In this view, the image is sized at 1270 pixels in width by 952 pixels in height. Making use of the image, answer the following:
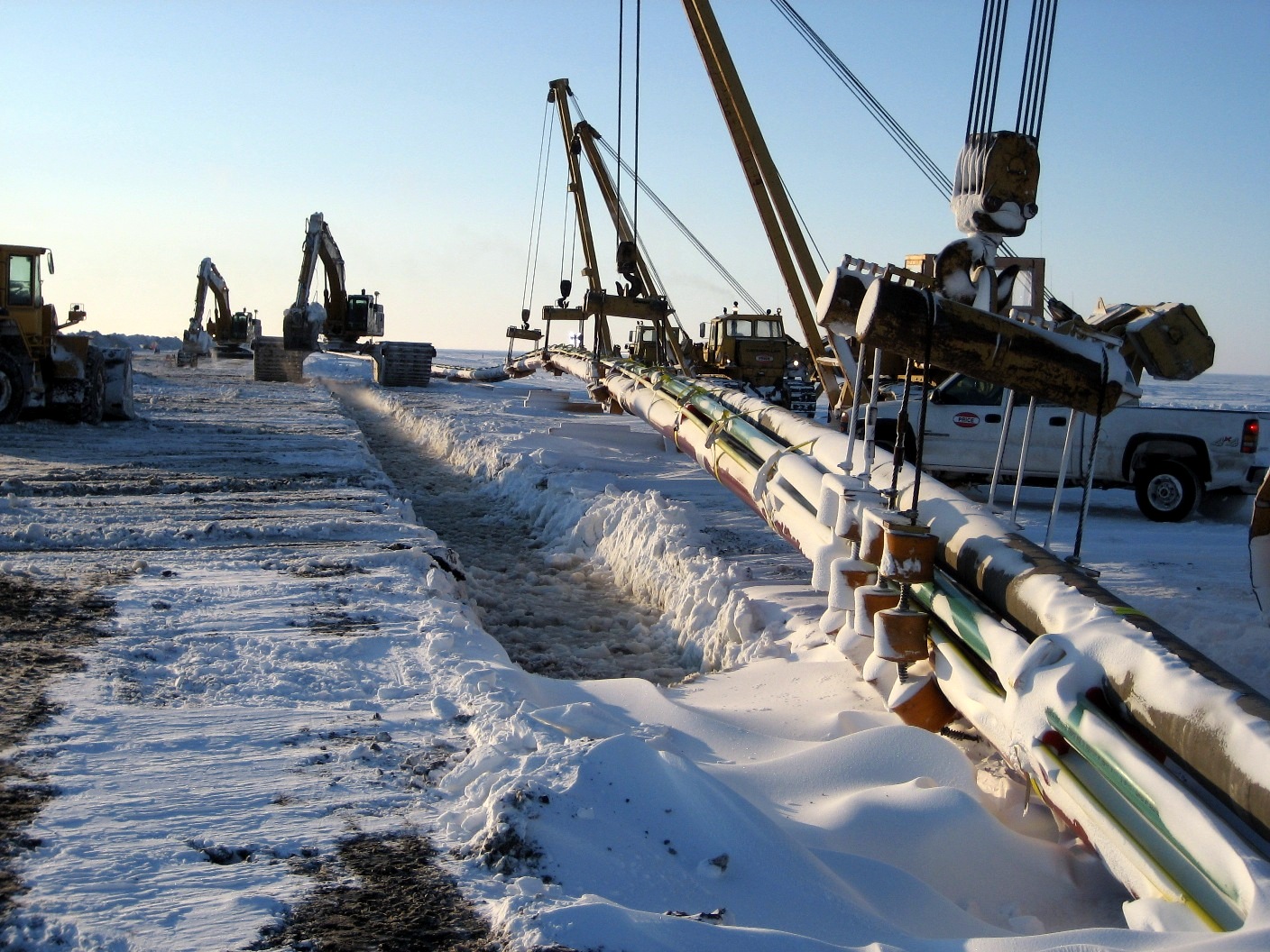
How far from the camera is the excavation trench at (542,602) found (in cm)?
740

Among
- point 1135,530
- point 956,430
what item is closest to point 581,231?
point 956,430

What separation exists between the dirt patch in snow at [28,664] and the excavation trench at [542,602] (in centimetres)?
262

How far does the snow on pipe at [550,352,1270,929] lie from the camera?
10.4 ft

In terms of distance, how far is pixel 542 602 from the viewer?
9055 mm

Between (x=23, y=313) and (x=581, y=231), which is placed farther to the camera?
(x=581, y=231)

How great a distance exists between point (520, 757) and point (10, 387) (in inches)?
589

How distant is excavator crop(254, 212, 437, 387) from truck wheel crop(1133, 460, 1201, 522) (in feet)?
80.4

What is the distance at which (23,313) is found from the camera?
16.5 m

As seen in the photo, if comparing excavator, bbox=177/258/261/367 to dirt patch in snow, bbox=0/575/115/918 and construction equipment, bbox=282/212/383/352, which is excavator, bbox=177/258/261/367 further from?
dirt patch in snow, bbox=0/575/115/918

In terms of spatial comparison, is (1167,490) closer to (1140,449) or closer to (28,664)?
(1140,449)

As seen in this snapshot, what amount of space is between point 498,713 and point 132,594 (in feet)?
10.5

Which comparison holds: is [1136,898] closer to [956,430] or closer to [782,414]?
[782,414]

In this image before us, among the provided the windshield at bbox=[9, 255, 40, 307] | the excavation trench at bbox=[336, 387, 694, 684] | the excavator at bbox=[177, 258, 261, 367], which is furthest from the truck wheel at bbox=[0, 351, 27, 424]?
the excavator at bbox=[177, 258, 261, 367]

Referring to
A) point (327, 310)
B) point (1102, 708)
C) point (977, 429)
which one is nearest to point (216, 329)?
point (327, 310)
